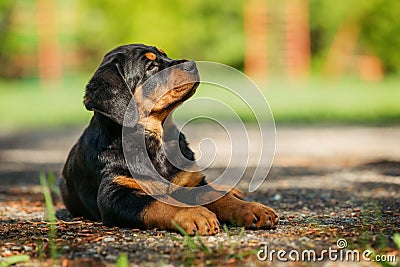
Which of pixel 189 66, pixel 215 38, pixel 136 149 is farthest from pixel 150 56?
pixel 215 38

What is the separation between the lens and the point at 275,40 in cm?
2947

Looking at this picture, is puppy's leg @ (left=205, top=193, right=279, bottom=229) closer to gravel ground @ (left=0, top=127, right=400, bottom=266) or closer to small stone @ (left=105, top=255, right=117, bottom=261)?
gravel ground @ (left=0, top=127, right=400, bottom=266)

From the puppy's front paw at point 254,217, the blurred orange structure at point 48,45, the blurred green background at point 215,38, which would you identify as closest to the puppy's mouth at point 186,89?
the puppy's front paw at point 254,217

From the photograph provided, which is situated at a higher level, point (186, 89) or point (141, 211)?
point (186, 89)

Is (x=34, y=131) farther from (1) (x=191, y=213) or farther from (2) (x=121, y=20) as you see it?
(2) (x=121, y=20)

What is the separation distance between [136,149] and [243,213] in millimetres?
855

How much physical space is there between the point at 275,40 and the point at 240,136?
19.3 meters

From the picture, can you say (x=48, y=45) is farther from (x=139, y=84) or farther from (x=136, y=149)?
(x=136, y=149)

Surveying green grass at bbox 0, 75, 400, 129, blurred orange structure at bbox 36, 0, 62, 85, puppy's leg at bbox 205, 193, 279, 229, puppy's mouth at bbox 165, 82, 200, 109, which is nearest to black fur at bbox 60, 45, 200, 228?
puppy's mouth at bbox 165, 82, 200, 109

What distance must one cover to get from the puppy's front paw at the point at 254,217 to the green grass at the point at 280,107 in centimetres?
905

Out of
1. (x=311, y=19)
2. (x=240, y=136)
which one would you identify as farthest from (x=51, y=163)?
(x=311, y=19)

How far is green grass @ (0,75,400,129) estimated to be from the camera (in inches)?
544

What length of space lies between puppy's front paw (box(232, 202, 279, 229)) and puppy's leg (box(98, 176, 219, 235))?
256 mm

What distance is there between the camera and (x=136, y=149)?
4.22 metres
